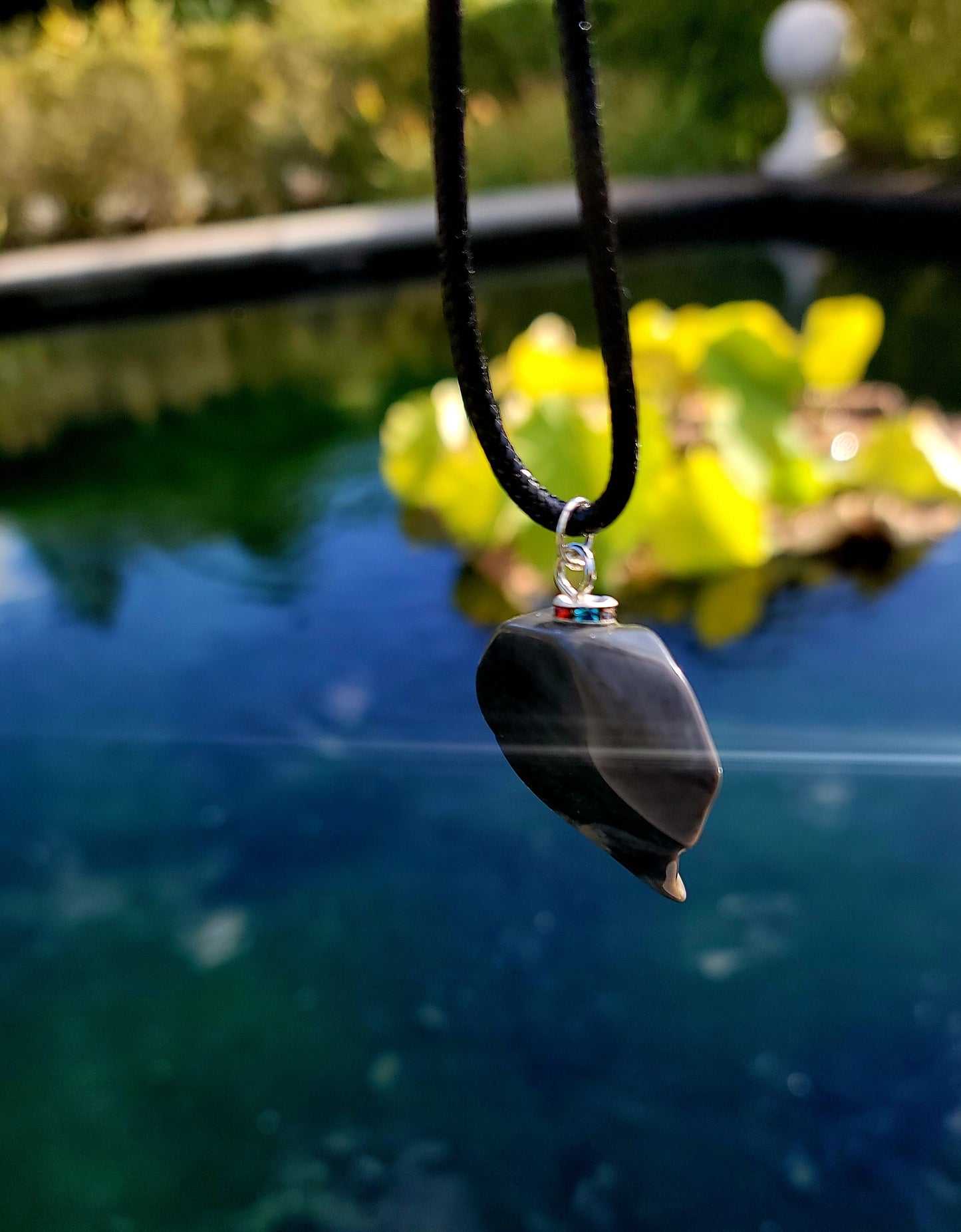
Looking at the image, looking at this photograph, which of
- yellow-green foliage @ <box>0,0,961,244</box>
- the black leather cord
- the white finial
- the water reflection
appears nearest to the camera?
the black leather cord

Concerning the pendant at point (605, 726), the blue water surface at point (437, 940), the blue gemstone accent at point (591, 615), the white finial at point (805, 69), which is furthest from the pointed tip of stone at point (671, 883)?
the white finial at point (805, 69)

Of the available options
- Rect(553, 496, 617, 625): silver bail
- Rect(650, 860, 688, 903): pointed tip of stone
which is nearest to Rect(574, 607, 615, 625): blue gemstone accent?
Rect(553, 496, 617, 625): silver bail

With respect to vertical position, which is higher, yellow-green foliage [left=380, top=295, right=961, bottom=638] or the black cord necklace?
the black cord necklace

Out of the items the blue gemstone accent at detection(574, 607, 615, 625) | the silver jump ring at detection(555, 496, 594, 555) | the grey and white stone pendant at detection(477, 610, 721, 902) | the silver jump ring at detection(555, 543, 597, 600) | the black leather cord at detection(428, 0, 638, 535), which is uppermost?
the black leather cord at detection(428, 0, 638, 535)

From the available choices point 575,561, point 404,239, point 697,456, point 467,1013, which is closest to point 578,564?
point 575,561

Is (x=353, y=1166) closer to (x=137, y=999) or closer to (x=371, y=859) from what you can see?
(x=137, y=999)

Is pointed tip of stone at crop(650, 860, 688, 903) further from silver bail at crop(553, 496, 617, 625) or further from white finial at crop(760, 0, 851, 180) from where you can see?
white finial at crop(760, 0, 851, 180)
